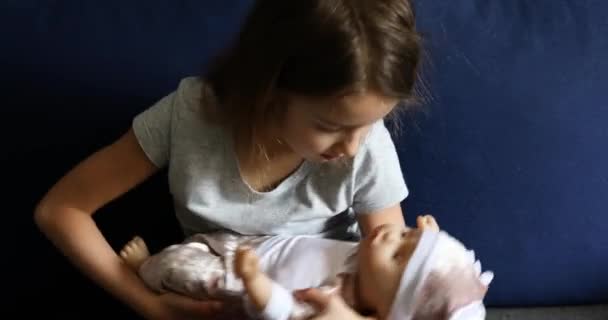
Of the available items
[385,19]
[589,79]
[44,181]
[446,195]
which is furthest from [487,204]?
[44,181]

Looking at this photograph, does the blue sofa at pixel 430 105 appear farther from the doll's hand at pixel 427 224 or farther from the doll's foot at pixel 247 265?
the doll's foot at pixel 247 265

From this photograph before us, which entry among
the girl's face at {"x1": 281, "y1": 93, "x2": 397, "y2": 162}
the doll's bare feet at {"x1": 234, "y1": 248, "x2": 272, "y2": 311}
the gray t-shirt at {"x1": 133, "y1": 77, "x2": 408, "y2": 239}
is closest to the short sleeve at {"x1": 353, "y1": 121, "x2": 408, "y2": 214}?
the gray t-shirt at {"x1": 133, "y1": 77, "x2": 408, "y2": 239}

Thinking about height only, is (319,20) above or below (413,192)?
above

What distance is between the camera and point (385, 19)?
0.77m

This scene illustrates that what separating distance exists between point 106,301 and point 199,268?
291 millimetres

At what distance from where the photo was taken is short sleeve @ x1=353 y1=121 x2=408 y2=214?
976 mm

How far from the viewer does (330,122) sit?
80 centimetres

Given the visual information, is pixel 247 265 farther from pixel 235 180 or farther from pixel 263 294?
pixel 235 180

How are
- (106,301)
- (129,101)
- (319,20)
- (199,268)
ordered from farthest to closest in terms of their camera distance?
(106,301) → (129,101) → (199,268) → (319,20)

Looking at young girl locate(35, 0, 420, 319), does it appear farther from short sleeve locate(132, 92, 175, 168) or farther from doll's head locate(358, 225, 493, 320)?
doll's head locate(358, 225, 493, 320)

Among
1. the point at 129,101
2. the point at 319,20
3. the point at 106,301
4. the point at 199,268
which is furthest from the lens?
the point at 106,301

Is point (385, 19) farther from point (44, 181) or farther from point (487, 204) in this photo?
point (44, 181)

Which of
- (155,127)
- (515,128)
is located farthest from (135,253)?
(515,128)

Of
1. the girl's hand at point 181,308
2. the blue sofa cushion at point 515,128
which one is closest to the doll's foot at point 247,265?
the girl's hand at point 181,308
